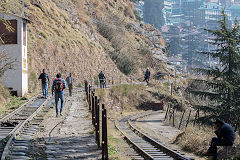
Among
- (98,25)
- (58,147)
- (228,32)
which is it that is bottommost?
(58,147)

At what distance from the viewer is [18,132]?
1192cm

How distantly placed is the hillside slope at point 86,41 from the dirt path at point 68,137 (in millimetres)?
9644

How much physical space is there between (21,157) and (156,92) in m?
30.9

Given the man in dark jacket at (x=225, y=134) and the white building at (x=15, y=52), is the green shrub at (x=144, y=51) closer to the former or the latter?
the white building at (x=15, y=52)

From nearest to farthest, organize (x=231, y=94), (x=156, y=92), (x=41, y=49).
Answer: (x=231, y=94) → (x=41, y=49) → (x=156, y=92)

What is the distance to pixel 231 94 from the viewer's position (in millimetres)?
24891

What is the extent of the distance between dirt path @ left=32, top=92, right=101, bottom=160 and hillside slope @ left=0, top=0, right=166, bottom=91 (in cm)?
964

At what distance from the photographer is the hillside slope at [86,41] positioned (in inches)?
1481

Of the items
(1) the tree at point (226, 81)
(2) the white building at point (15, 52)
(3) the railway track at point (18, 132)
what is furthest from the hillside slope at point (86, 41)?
(1) the tree at point (226, 81)

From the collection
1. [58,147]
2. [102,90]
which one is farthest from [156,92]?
[58,147]

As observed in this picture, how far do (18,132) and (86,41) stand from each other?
38450 mm

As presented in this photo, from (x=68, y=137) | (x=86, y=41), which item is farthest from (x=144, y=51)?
(x=68, y=137)

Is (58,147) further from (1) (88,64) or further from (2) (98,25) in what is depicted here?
(2) (98,25)

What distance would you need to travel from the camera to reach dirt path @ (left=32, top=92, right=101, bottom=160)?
9.87m
